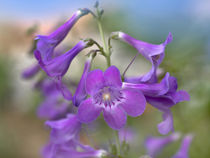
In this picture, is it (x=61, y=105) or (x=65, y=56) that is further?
(x=61, y=105)

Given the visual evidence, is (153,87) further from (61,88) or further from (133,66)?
(133,66)

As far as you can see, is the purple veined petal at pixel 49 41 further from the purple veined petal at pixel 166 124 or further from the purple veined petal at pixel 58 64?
the purple veined petal at pixel 166 124

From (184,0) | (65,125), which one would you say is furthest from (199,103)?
(184,0)

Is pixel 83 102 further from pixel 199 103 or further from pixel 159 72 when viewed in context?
pixel 199 103

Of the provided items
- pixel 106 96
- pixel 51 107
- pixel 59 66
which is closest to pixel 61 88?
pixel 59 66

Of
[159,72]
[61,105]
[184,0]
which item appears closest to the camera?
[159,72]
